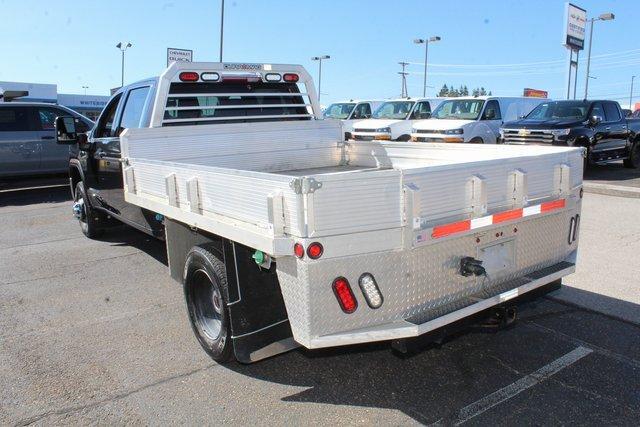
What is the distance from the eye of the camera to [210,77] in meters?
5.92

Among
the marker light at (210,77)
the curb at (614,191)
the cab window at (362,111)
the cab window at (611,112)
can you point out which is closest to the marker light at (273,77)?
the marker light at (210,77)

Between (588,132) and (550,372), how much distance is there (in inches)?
454

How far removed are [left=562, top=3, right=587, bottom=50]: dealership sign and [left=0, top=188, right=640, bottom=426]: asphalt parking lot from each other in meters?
29.3

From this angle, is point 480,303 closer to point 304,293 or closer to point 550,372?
point 550,372

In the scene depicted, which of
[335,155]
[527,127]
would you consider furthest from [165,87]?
[527,127]

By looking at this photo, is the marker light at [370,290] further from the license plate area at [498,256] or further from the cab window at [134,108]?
the cab window at [134,108]

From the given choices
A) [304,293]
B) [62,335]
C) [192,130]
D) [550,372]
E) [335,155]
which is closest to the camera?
[304,293]

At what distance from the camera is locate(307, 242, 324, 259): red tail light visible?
108 inches

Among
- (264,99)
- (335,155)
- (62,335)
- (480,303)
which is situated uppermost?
(264,99)

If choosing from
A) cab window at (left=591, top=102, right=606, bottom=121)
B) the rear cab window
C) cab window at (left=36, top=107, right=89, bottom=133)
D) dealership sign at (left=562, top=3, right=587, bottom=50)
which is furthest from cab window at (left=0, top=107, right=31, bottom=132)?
dealership sign at (left=562, top=3, right=587, bottom=50)

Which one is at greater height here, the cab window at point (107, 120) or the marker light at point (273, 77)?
the marker light at point (273, 77)

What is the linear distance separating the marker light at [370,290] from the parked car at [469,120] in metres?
12.7

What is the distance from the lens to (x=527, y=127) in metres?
14.0

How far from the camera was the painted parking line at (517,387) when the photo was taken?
10.6 feet
